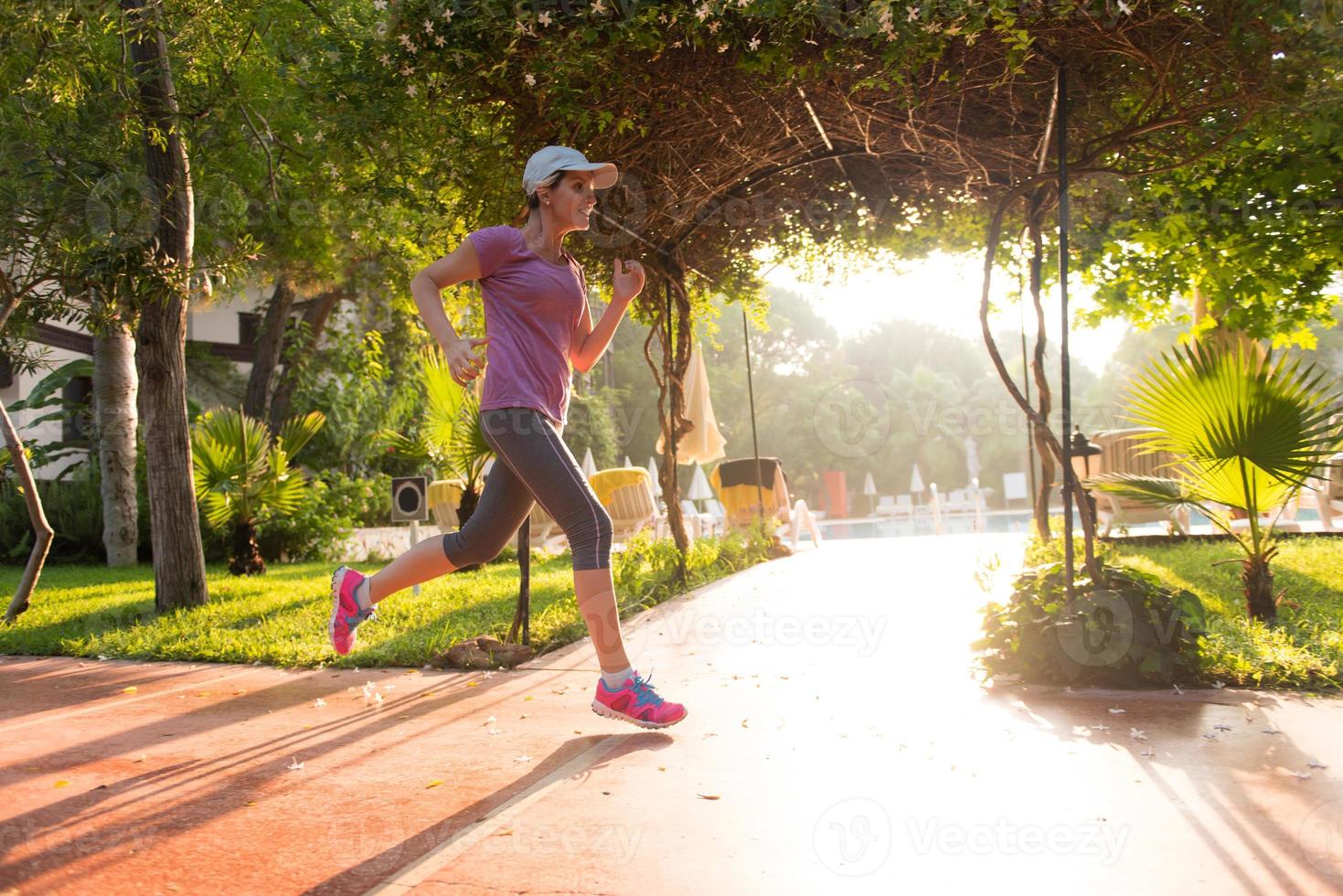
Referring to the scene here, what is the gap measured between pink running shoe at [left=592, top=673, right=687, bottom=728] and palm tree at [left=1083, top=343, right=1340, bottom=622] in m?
2.56

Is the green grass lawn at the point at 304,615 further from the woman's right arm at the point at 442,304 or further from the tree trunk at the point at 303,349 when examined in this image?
the tree trunk at the point at 303,349

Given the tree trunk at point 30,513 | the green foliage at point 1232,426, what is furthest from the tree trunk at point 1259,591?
the tree trunk at point 30,513

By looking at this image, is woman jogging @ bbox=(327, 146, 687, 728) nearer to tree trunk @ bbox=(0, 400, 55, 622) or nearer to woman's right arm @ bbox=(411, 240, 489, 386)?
woman's right arm @ bbox=(411, 240, 489, 386)

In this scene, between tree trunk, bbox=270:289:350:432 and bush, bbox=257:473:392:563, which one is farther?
tree trunk, bbox=270:289:350:432

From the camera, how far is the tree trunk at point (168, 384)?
6.70m

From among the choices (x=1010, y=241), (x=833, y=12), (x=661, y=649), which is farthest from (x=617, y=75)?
(x=1010, y=241)

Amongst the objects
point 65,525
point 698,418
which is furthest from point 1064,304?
point 65,525

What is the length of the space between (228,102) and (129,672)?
13.8ft

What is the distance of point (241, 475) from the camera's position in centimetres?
916

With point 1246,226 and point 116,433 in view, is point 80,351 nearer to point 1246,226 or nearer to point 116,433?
point 116,433

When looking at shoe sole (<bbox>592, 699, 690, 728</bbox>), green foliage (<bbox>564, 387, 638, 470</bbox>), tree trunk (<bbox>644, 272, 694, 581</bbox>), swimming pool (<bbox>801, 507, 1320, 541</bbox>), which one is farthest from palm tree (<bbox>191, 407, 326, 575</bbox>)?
green foliage (<bbox>564, 387, 638, 470</bbox>)

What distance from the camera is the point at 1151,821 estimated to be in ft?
7.51

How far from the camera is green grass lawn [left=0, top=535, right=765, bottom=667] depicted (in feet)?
17.3

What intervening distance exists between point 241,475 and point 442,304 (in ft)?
22.7
